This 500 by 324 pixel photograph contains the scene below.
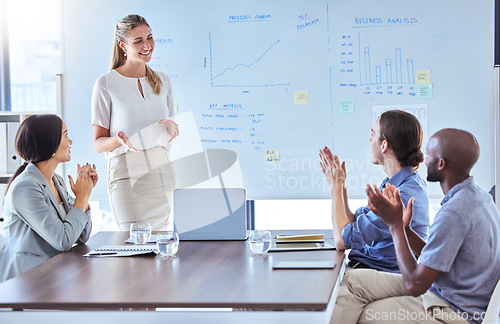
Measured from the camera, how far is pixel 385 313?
213 centimetres

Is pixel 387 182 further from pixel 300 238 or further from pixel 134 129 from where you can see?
pixel 134 129

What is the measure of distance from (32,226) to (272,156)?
79.0 inches

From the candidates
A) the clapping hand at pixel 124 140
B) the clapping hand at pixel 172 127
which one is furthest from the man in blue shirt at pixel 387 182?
the clapping hand at pixel 124 140

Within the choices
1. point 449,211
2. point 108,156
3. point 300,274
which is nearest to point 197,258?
point 300,274

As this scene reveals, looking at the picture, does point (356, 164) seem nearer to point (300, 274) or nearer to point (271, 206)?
point (271, 206)

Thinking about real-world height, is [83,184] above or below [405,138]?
below

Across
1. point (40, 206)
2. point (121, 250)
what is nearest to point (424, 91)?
point (121, 250)

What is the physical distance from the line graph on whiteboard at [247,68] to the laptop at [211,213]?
5.53 feet

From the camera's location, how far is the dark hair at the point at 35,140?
2.63 m

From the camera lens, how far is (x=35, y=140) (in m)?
2.64

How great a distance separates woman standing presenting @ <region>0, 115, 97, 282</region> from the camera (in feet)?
7.95

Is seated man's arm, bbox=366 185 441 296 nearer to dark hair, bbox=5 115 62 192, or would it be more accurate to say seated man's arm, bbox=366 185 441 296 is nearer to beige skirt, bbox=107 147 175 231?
dark hair, bbox=5 115 62 192

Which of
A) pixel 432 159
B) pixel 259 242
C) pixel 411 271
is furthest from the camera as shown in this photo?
pixel 259 242

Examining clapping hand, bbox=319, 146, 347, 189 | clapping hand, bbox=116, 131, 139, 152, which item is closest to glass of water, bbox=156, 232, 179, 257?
clapping hand, bbox=319, 146, 347, 189
